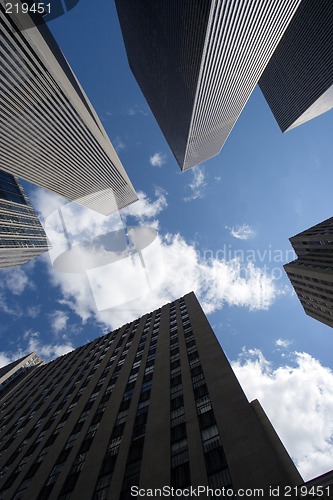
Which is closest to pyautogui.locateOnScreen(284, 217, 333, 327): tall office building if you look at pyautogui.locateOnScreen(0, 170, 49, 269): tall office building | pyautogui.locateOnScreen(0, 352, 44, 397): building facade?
pyautogui.locateOnScreen(0, 352, 44, 397): building facade

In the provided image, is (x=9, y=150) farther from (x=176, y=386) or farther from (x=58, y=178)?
(x=176, y=386)

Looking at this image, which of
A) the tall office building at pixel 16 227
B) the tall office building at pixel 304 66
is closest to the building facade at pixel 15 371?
the tall office building at pixel 16 227

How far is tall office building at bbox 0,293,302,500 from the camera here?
2003 cm

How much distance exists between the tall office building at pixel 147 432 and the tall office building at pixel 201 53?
103390mm

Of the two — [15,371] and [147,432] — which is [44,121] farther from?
[147,432]

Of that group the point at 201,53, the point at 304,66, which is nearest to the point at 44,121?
the point at 201,53

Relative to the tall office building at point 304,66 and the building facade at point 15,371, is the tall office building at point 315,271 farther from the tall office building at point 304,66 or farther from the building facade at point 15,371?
the tall office building at point 304,66

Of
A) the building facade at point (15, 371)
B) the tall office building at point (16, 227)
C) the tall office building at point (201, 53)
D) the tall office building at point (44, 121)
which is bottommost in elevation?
the building facade at point (15, 371)

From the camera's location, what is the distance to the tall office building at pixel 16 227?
11875 cm

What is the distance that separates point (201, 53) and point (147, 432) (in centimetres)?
11834

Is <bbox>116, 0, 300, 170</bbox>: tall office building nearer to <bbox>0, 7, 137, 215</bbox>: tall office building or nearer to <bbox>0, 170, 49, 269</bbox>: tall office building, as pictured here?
<bbox>0, 7, 137, 215</bbox>: tall office building

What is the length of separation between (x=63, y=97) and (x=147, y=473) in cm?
10068

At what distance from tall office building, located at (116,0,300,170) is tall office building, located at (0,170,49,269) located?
96012 millimetres

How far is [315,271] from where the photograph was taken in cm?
7069
